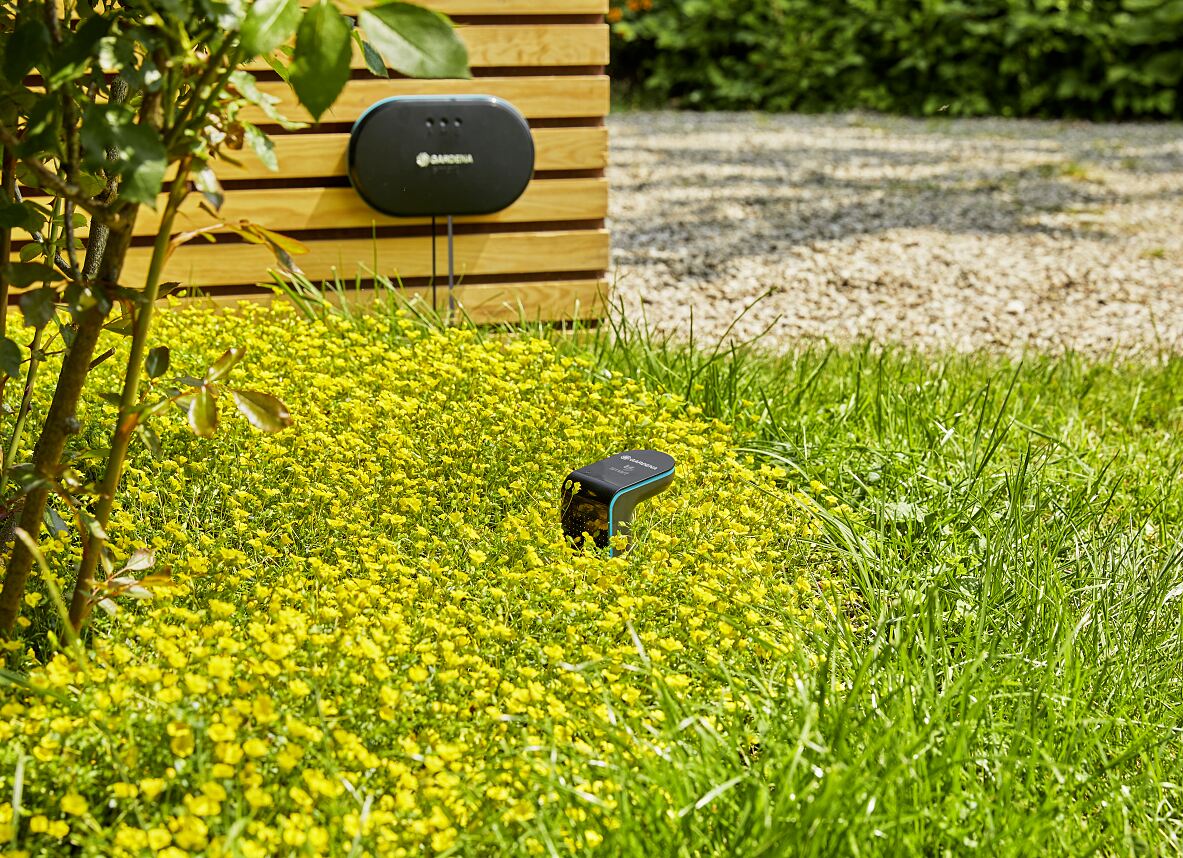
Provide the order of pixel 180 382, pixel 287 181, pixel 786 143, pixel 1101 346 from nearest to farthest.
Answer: pixel 180 382, pixel 287 181, pixel 1101 346, pixel 786 143

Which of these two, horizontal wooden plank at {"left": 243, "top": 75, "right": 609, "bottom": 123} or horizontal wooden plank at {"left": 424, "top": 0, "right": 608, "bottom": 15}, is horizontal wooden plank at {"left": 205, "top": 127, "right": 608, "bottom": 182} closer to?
horizontal wooden plank at {"left": 243, "top": 75, "right": 609, "bottom": 123}

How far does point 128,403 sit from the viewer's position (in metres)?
1.81

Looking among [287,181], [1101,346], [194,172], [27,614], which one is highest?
[194,172]

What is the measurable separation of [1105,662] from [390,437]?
4.89 feet

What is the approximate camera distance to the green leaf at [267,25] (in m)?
1.27

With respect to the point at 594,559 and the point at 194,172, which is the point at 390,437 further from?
the point at 194,172

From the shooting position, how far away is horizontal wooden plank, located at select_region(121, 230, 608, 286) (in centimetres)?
397

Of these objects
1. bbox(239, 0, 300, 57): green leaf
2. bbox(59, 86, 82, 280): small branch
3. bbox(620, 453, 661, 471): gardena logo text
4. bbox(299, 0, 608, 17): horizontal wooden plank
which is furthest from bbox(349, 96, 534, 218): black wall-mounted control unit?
bbox(239, 0, 300, 57): green leaf

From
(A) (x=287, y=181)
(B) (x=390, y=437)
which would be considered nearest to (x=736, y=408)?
(B) (x=390, y=437)

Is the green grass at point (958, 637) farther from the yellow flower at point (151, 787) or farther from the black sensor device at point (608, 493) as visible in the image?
the yellow flower at point (151, 787)

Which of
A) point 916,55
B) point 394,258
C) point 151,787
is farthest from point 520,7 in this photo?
point 916,55

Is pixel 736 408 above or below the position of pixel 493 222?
below

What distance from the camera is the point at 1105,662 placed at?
2256 mm

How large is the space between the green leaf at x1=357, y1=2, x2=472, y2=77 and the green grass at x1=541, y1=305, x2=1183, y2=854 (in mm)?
997
